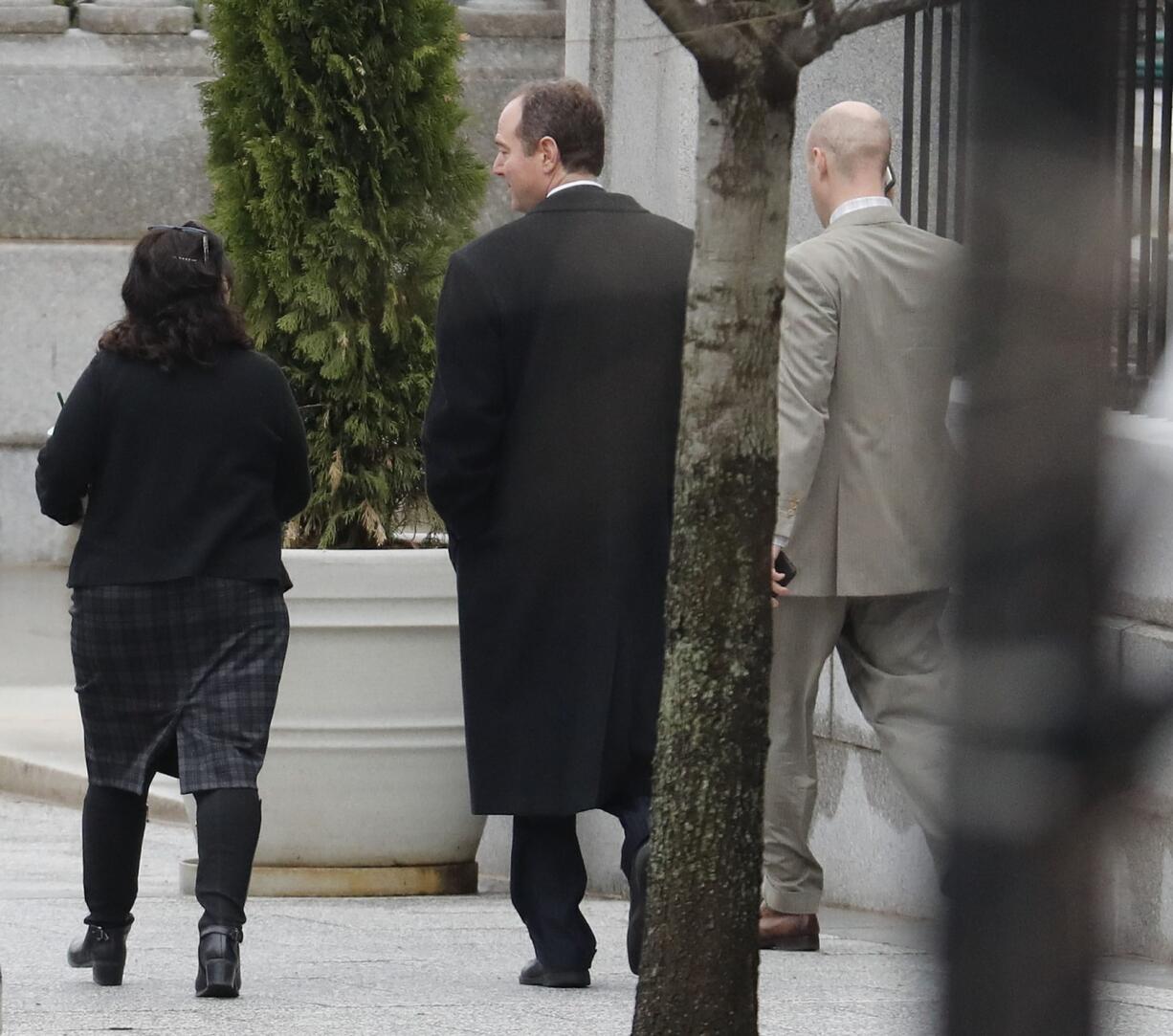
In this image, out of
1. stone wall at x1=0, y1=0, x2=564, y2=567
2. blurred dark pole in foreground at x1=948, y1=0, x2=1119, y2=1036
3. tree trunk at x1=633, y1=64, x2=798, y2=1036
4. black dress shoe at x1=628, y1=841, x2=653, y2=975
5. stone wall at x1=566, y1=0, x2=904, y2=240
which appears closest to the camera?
blurred dark pole in foreground at x1=948, y1=0, x2=1119, y2=1036

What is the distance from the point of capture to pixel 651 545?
4684 mm

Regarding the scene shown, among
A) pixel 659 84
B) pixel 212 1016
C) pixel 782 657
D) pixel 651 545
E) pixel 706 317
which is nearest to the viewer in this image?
pixel 706 317

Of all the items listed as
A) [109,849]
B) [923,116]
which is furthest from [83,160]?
[109,849]

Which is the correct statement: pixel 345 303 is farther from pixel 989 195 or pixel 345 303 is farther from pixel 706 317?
pixel 989 195

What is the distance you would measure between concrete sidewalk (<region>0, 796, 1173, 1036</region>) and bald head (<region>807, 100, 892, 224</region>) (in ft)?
5.23

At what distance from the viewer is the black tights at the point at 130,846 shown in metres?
4.71

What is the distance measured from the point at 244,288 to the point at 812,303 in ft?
6.47

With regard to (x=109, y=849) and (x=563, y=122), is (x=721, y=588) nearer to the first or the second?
(x=563, y=122)

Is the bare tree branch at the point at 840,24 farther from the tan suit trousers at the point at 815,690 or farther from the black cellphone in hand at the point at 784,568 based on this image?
the tan suit trousers at the point at 815,690

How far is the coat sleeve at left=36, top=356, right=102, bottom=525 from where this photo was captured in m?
4.64

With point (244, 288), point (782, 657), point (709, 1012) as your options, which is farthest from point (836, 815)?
point (709, 1012)

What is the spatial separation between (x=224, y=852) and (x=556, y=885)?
67 cm

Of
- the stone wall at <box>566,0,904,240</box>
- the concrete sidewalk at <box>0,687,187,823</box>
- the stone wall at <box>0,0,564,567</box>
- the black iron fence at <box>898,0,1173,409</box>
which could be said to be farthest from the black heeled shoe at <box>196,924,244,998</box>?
the stone wall at <box>0,0,564,567</box>

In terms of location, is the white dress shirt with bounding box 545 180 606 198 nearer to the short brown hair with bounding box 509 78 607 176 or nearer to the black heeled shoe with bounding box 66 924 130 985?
the short brown hair with bounding box 509 78 607 176
